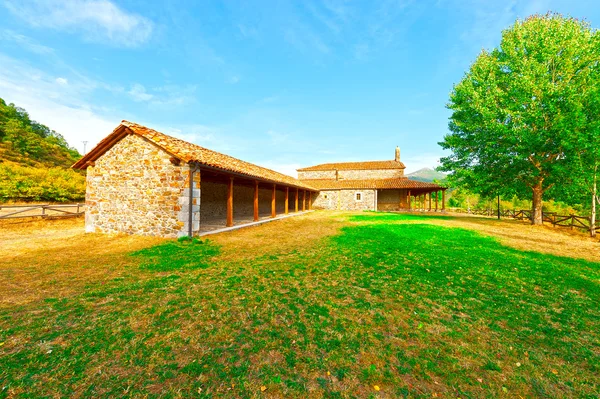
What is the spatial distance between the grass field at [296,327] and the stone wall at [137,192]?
2963 millimetres

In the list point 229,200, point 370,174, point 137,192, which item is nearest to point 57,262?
point 137,192

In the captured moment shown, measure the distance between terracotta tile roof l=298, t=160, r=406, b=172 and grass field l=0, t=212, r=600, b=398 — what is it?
29319 mm

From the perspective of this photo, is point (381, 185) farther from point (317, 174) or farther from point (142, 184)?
point (142, 184)

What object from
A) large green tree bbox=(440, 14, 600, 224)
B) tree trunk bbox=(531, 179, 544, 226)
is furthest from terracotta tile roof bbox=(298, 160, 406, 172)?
tree trunk bbox=(531, 179, 544, 226)

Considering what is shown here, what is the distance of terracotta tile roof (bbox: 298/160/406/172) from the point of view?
34.3 meters

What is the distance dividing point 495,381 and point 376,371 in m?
1.19

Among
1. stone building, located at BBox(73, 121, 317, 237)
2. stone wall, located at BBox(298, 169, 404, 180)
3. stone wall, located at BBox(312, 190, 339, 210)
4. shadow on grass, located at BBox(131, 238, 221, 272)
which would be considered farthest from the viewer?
stone wall, located at BBox(298, 169, 404, 180)

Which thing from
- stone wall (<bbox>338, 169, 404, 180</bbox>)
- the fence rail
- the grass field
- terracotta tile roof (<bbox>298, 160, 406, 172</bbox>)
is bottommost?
the grass field

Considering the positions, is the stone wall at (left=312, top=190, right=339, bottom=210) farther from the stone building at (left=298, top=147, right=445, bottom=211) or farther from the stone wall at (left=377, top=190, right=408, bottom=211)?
the stone wall at (left=377, top=190, right=408, bottom=211)

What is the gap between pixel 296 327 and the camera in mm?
3158

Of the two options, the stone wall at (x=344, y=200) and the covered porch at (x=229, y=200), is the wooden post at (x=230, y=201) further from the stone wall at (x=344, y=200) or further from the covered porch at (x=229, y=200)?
the stone wall at (x=344, y=200)

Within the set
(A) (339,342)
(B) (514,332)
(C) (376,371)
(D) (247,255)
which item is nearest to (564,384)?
(B) (514,332)

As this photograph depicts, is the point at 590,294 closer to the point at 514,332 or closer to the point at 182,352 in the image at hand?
the point at 514,332

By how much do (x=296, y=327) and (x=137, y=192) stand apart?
9682 millimetres
